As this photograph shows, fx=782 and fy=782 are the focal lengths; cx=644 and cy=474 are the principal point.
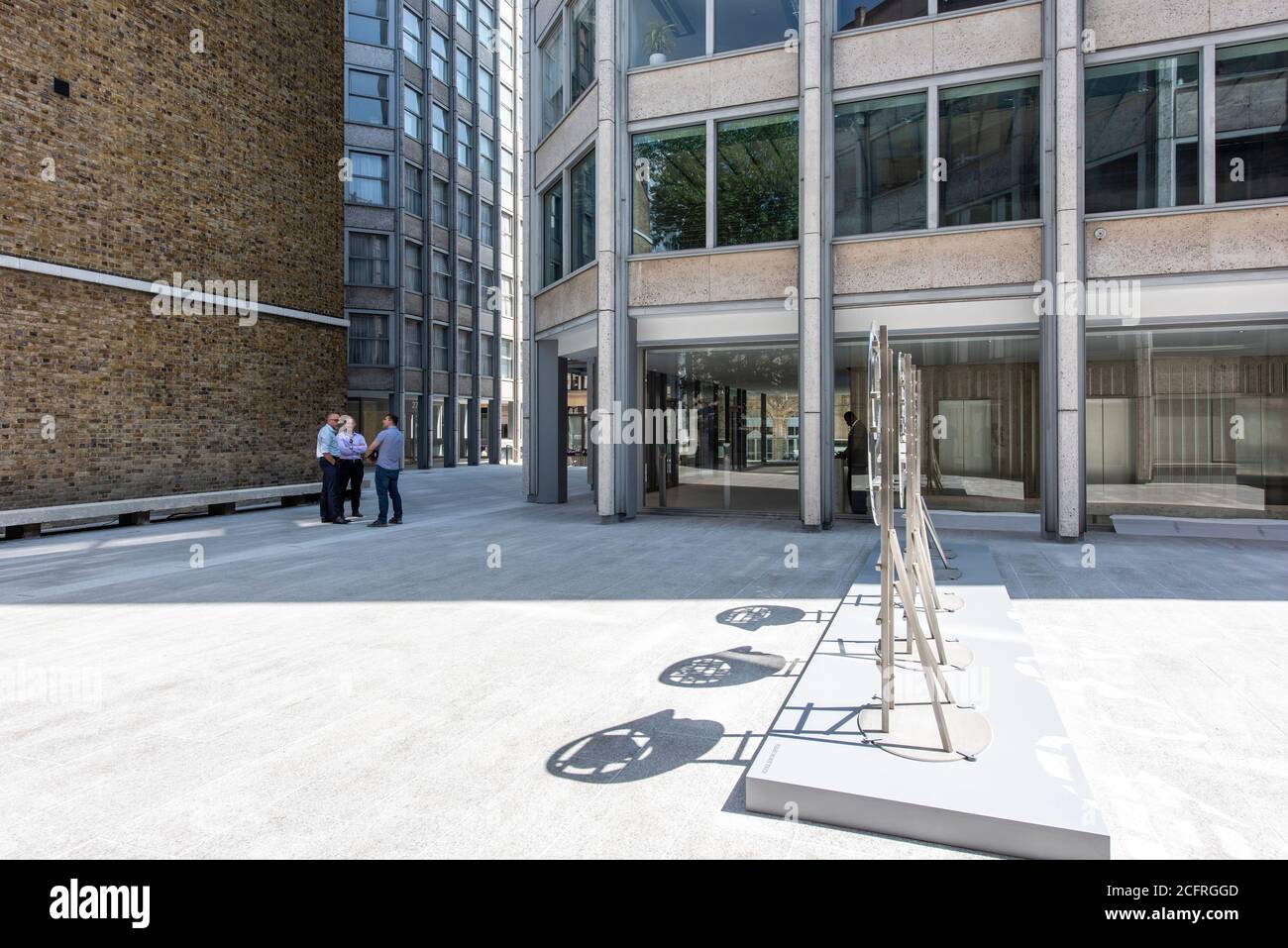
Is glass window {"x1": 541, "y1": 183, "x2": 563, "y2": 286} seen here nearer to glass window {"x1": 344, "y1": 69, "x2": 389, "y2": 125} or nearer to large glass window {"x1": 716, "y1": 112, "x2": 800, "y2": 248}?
large glass window {"x1": 716, "y1": 112, "x2": 800, "y2": 248}

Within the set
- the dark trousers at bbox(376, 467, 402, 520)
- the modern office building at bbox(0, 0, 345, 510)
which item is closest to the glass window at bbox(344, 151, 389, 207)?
the modern office building at bbox(0, 0, 345, 510)

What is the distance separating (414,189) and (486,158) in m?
8.07

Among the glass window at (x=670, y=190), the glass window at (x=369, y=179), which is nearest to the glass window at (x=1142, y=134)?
the glass window at (x=670, y=190)

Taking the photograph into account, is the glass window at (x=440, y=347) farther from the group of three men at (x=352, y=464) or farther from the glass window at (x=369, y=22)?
the group of three men at (x=352, y=464)

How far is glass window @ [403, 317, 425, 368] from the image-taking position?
3703 cm

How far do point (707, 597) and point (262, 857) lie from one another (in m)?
5.30

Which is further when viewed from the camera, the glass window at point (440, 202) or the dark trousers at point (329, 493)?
the glass window at point (440, 202)

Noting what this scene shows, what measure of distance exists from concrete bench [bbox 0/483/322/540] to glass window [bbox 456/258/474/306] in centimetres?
2409

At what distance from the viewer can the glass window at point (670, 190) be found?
14406 millimetres

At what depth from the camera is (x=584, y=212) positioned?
16250 millimetres

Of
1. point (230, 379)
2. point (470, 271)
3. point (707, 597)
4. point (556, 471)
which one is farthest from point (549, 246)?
point (470, 271)

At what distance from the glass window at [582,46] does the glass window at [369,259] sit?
71.4 feet

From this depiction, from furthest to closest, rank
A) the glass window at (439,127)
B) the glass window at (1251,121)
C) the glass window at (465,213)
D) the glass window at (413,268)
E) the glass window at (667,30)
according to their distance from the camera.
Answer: the glass window at (465,213) < the glass window at (439,127) < the glass window at (413,268) < the glass window at (667,30) < the glass window at (1251,121)

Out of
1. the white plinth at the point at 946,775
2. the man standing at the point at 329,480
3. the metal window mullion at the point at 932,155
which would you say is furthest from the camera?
the man standing at the point at 329,480
